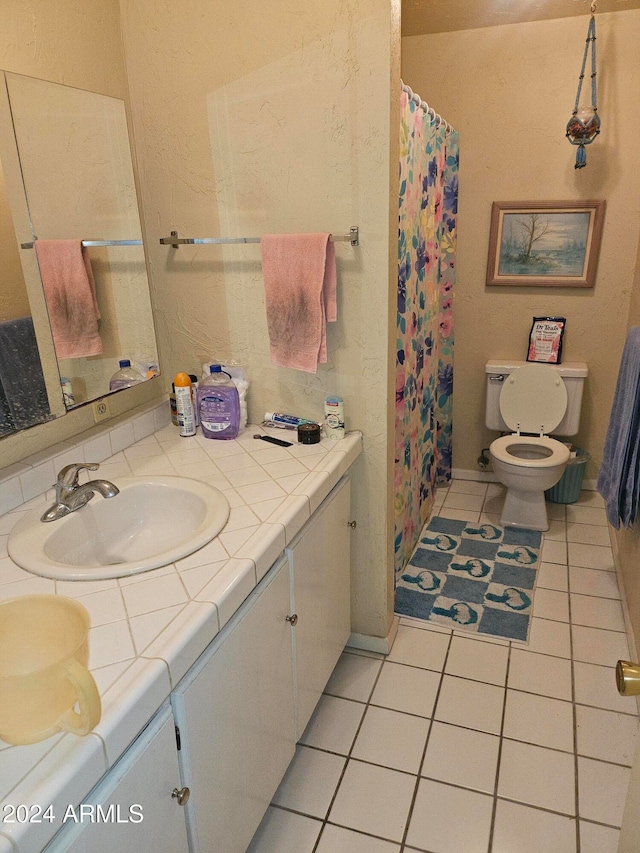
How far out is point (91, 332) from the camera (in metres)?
1.65

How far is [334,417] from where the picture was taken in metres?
1.79

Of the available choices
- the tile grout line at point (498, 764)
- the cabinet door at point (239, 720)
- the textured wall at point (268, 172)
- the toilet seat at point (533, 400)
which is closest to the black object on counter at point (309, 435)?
the textured wall at point (268, 172)

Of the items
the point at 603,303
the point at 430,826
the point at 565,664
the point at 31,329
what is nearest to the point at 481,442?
the point at 603,303

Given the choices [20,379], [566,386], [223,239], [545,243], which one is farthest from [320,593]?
[545,243]

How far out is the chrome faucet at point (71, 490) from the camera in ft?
4.28

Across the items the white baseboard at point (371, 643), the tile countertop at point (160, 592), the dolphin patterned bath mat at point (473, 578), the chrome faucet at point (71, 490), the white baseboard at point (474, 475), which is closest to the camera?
the tile countertop at point (160, 592)

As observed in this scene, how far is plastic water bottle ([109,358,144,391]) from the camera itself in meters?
1.77

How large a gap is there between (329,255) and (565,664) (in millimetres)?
1620

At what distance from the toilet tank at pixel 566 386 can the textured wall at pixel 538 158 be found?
0.35ft

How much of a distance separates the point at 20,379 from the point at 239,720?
951 mm

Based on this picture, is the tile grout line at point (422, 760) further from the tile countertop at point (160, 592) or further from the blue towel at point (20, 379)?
the blue towel at point (20, 379)

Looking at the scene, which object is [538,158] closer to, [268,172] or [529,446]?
[529,446]

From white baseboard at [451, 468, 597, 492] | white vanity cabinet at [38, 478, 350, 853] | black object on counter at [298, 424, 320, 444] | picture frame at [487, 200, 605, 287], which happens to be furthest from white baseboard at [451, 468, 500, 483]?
black object on counter at [298, 424, 320, 444]

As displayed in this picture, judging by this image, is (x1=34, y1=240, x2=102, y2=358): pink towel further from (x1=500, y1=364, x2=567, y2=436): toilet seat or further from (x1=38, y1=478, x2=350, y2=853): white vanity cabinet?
(x1=500, y1=364, x2=567, y2=436): toilet seat
